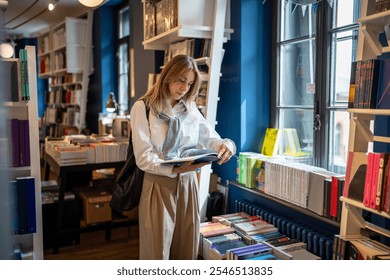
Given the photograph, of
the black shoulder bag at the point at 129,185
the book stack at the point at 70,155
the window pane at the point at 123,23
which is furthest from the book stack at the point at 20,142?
the window pane at the point at 123,23

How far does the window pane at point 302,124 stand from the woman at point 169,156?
0.85 metres

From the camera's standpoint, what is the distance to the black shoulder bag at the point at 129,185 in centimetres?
183

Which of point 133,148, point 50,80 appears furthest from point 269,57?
point 50,80

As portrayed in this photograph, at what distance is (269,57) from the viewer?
110 inches

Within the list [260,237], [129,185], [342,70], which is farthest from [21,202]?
[342,70]

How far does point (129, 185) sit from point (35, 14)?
4.18m

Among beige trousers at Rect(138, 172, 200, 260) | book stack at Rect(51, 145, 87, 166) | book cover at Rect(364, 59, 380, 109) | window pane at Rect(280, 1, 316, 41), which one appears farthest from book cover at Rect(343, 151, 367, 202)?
book stack at Rect(51, 145, 87, 166)

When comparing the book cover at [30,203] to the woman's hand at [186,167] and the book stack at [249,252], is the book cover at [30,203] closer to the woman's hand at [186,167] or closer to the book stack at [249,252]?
the woman's hand at [186,167]

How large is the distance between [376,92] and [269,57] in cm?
124

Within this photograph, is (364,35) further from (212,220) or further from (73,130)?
(73,130)

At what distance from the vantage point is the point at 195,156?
1.71 metres

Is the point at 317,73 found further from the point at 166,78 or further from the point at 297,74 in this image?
the point at 166,78

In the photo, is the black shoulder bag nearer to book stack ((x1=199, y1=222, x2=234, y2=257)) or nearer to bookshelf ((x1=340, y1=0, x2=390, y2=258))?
book stack ((x1=199, y1=222, x2=234, y2=257))
